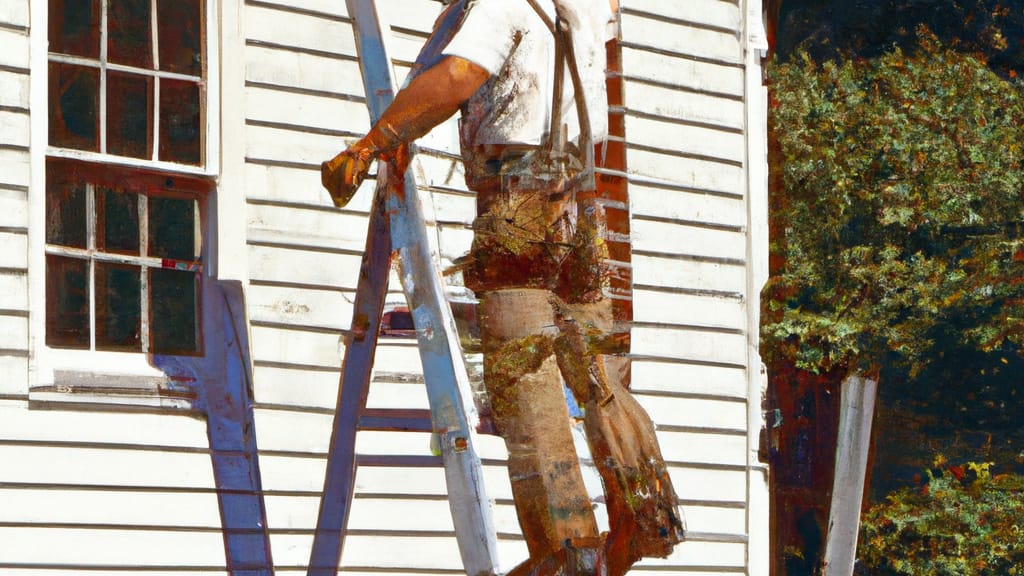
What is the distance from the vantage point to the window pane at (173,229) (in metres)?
6.90

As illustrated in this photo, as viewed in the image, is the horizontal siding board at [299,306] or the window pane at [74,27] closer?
the window pane at [74,27]

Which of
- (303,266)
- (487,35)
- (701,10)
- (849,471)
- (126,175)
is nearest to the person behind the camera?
(487,35)

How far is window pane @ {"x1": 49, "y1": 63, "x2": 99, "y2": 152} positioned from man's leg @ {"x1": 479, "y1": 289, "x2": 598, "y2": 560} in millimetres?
2118

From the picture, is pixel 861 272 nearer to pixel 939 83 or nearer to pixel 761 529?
pixel 939 83

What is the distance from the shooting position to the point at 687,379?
8484 mm

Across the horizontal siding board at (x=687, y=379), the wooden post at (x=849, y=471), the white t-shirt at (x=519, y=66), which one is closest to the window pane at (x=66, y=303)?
the white t-shirt at (x=519, y=66)

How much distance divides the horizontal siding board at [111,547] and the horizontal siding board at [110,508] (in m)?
0.04

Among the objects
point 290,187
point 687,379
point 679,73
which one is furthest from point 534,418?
point 679,73

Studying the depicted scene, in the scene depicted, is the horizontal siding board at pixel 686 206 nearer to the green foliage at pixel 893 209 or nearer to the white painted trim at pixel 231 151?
the white painted trim at pixel 231 151

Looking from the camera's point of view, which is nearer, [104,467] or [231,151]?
[104,467]

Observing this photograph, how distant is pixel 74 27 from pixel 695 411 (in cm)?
366

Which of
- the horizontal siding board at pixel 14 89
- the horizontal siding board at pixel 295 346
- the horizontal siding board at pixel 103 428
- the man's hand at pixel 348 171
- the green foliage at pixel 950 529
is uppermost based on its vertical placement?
the horizontal siding board at pixel 14 89

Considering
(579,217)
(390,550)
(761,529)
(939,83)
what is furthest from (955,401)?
(579,217)

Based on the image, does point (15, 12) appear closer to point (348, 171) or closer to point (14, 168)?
point (14, 168)
